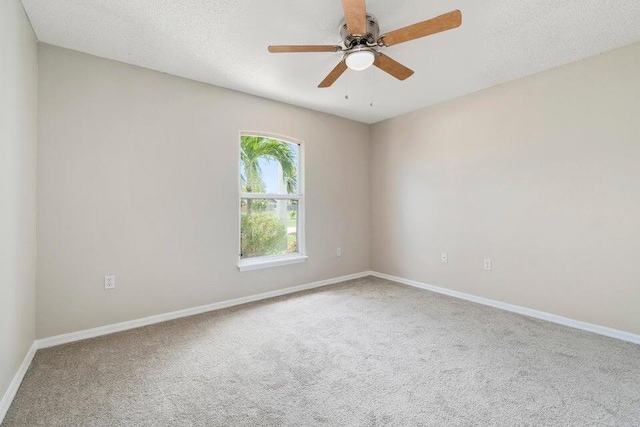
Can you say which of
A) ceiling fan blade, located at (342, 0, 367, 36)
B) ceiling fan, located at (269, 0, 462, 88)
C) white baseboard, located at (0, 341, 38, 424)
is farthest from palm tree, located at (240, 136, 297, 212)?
white baseboard, located at (0, 341, 38, 424)

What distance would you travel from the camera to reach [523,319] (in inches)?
113

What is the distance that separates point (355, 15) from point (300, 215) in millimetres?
2615

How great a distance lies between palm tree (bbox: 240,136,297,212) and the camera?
3.53 meters

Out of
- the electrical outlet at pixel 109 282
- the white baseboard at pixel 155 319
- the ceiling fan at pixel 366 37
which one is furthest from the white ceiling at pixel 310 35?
the white baseboard at pixel 155 319

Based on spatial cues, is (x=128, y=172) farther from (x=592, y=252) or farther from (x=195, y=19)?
(x=592, y=252)

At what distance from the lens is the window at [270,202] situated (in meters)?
3.52

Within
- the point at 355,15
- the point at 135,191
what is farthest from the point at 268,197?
the point at 355,15

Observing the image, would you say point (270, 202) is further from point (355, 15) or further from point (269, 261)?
point (355, 15)

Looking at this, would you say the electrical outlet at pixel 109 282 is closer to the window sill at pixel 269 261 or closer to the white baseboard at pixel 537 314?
the window sill at pixel 269 261

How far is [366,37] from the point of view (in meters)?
1.95

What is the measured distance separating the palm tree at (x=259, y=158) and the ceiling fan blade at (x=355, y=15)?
80.9 inches

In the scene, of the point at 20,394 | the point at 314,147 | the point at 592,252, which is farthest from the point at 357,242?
the point at 20,394

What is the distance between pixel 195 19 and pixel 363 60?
4.03 feet

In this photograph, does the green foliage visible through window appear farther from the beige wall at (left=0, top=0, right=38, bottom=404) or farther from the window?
the beige wall at (left=0, top=0, right=38, bottom=404)
